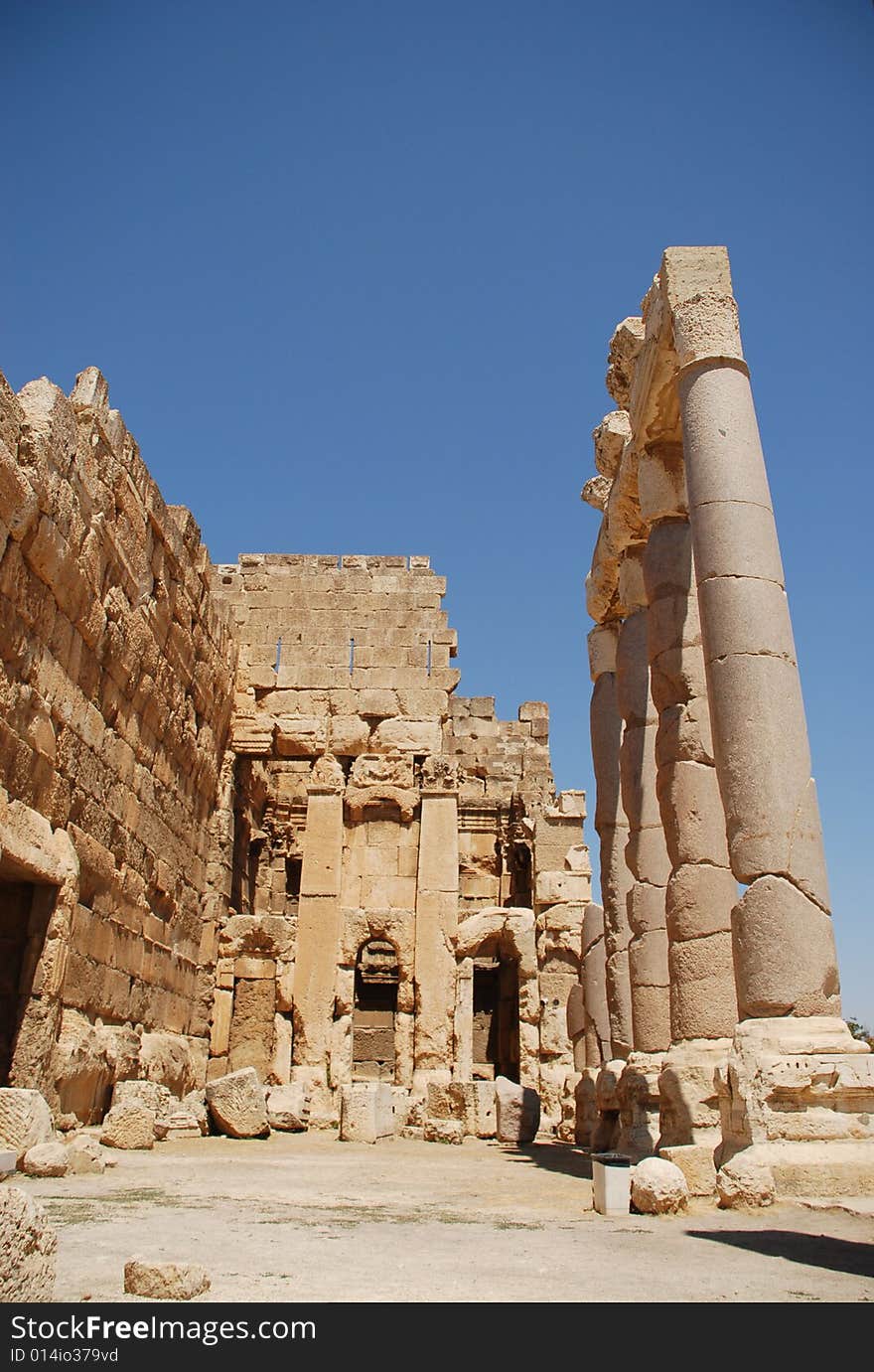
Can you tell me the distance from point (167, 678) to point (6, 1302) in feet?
35.6

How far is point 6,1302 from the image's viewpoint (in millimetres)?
2848

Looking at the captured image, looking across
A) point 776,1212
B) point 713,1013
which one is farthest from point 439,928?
point 776,1212

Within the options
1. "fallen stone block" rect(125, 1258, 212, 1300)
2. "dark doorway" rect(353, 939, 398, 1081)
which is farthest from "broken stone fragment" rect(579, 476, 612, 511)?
"dark doorway" rect(353, 939, 398, 1081)

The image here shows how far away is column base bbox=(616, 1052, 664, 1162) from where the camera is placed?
920cm

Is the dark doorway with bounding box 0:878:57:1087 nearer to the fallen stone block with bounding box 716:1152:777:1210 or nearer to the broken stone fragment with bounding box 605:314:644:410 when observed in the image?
the fallen stone block with bounding box 716:1152:777:1210

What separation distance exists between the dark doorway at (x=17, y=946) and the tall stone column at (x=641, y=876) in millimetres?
5281

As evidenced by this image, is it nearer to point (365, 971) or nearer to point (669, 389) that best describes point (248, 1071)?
point (669, 389)

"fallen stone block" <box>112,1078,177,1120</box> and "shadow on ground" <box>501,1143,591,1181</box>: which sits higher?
"fallen stone block" <box>112,1078,177,1120</box>

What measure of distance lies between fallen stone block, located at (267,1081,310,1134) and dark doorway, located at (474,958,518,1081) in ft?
13.9

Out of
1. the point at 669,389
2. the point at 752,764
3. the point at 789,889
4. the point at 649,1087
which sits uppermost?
the point at 669,389

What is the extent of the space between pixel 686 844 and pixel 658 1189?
3.69m

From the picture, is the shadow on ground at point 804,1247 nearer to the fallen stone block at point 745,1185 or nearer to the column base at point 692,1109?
the fallen stone block at point 745,1185

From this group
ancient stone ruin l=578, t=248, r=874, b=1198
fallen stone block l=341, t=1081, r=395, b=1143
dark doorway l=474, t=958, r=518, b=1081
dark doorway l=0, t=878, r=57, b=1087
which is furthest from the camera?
dark doorway l=474, t=958, r=518, b=1081

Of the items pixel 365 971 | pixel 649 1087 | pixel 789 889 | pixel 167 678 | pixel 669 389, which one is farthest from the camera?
pixel 365 971
